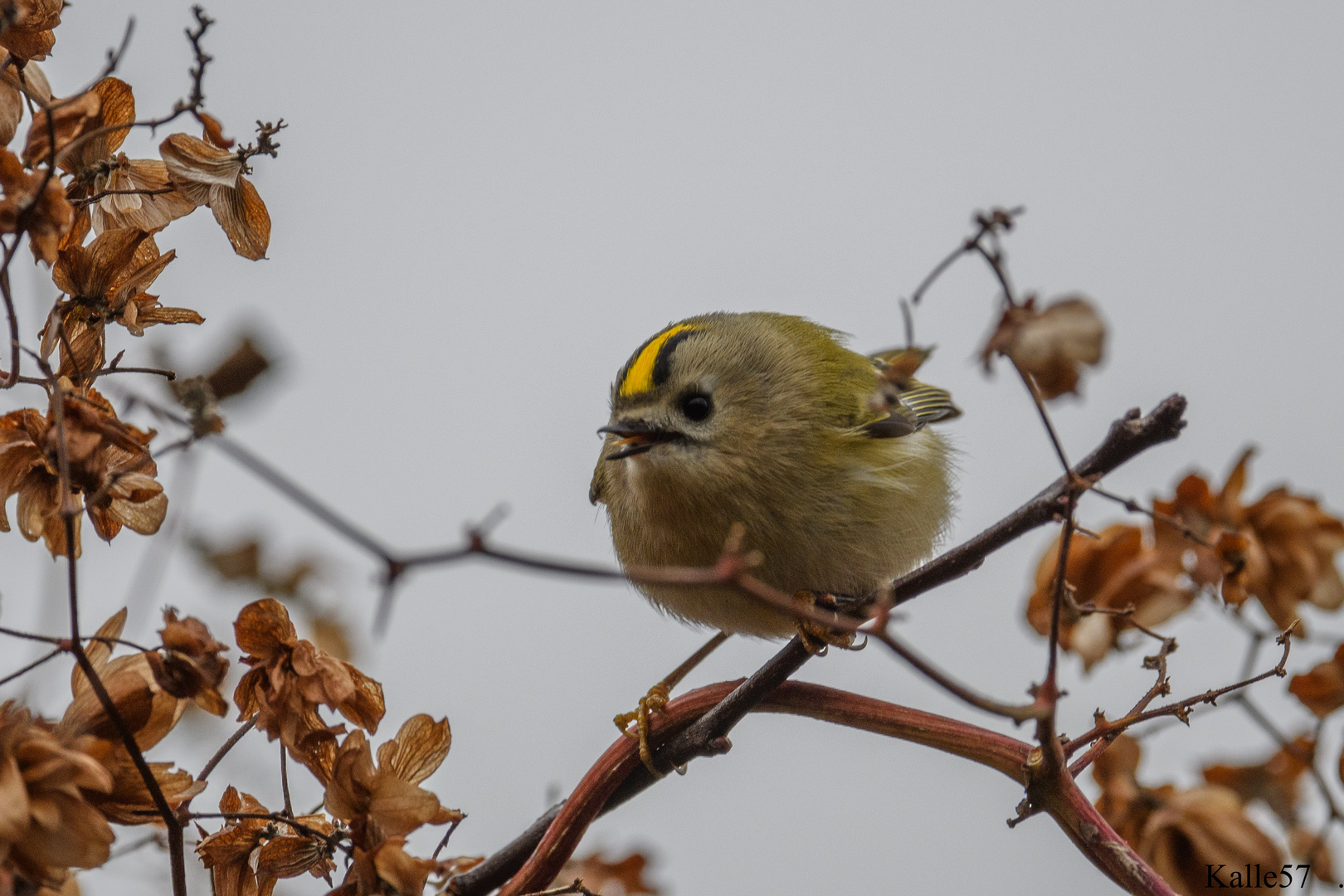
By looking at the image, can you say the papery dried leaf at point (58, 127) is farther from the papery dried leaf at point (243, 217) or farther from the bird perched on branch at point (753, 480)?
the bird perched on branch at point (753, 480)

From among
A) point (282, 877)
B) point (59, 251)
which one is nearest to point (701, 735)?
point (282, 877)

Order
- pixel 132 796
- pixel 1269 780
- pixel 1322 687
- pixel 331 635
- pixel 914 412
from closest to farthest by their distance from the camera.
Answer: pixel 132 796
pixel 1322 687
pixel 1269 780
pixel 331 635
pixel 914 412

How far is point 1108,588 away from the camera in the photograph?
1501mm

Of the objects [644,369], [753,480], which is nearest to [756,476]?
[753,480]

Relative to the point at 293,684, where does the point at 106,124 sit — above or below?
above

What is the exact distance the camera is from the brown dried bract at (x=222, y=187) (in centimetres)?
114

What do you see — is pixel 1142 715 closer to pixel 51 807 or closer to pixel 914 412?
pixel 51 807

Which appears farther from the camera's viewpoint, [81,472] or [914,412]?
[914,412]

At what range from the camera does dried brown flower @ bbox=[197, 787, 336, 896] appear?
42.8 inches

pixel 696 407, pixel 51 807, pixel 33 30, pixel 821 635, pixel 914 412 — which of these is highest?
pixel 914 412

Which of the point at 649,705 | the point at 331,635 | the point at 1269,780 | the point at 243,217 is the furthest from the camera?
the point at 331,635

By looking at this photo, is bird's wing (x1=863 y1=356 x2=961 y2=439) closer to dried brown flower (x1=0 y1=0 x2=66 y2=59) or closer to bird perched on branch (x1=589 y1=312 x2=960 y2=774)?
bird perched on branch (x1=589 y1=312 x2=960 y2=774)

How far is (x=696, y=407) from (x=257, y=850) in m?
1.11

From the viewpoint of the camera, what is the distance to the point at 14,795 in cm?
83
